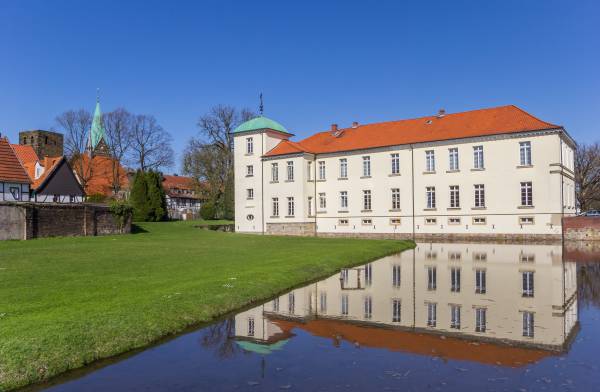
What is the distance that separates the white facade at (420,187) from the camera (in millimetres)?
32188

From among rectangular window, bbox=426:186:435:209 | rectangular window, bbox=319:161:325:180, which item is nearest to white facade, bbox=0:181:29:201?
rectangular window, bbox=319:161:325:180

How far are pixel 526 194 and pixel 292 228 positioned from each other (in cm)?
1881

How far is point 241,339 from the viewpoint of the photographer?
26.6 feet

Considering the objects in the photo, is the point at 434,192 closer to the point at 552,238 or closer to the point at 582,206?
the point at 552,238

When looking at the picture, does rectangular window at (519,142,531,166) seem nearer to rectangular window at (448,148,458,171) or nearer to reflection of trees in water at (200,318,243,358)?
rectangular window at (448,148,458,171)

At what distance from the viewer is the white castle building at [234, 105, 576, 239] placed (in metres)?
32.4

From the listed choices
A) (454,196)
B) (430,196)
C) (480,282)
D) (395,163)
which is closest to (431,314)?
(480,282)

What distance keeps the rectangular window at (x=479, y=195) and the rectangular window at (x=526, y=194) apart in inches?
104

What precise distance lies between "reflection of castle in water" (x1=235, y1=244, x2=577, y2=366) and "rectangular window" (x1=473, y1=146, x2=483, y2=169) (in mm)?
19200

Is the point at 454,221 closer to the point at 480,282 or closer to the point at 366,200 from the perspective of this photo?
the point at 366,200

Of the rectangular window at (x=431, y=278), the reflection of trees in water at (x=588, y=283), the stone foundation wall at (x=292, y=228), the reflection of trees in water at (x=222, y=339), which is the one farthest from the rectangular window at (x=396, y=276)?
the stone foundation wall at (x=292, y=228)

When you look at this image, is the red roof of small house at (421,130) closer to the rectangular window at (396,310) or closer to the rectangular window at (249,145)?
the rectangular window at (249,145)

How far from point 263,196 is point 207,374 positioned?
36.3m

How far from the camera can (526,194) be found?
32562 millimetres
